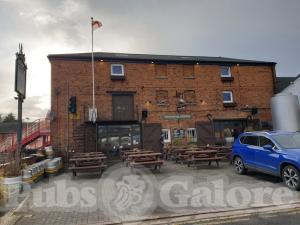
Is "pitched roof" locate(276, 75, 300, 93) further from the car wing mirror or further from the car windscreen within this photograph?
the car wing mirror

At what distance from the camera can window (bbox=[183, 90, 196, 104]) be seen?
2186cm

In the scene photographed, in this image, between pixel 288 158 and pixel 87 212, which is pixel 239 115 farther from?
pixel 87 212

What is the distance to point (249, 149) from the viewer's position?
987 centimetres

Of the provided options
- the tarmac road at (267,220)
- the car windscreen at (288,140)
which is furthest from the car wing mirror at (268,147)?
the tarmac road at (267,220)

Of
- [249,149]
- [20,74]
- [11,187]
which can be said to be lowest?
[11,187]

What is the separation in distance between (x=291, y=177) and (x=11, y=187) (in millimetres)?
8558

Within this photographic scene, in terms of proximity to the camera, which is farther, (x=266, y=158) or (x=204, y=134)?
(x=204, y=134)

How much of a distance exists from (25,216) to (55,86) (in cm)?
1458

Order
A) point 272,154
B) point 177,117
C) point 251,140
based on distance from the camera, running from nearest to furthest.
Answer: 1. point 272,154
2. point 251,140
3. point 177,117

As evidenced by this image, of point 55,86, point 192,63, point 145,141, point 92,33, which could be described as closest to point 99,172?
point 145,141

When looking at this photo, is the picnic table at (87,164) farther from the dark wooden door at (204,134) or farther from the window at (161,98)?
the dark wooden door at (204,134)

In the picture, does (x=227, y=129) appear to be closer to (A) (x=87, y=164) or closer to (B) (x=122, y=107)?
(B) (x=122, y=107)

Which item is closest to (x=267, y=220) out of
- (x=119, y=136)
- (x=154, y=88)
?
(x=119, y=136)

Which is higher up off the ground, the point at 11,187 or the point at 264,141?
the point at 264,141
